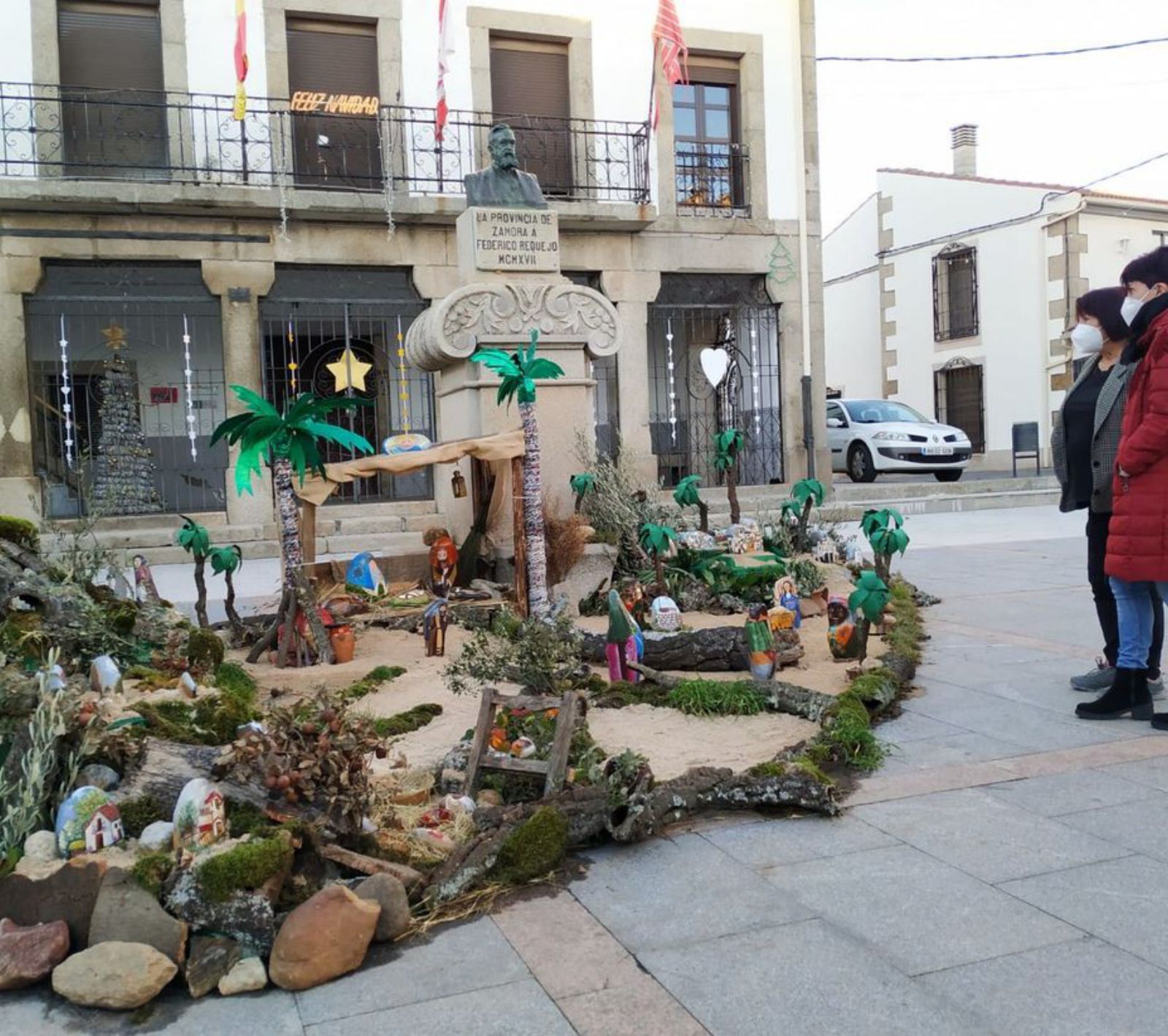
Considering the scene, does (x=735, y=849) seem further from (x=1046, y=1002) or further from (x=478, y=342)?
(x=478, y=342)

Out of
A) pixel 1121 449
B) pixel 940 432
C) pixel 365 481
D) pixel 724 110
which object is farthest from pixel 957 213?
pixel 1121 449

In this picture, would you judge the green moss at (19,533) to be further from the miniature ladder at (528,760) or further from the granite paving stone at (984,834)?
the granite paving stone at (984,834)

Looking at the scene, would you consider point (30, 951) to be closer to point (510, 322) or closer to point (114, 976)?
point (114, 976)

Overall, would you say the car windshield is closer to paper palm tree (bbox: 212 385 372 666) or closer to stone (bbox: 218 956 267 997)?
paper palm tree (bbox: 212 385 372 666)

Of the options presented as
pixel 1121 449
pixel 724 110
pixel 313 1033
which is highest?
pixel 724 110

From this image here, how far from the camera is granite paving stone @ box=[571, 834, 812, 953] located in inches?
115

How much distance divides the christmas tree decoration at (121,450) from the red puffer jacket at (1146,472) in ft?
37.6

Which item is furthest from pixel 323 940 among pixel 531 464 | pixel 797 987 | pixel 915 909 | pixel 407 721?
pixel 531 464

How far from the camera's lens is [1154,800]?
3742 millimetres

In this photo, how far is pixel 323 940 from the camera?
2.74 m

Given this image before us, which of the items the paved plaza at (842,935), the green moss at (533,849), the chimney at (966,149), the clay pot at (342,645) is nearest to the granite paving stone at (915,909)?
the paved plaza at (842,935)

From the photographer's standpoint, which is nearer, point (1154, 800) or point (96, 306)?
point (1154, 800)

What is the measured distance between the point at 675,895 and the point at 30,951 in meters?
1.64

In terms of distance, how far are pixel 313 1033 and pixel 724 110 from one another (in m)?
16.7
